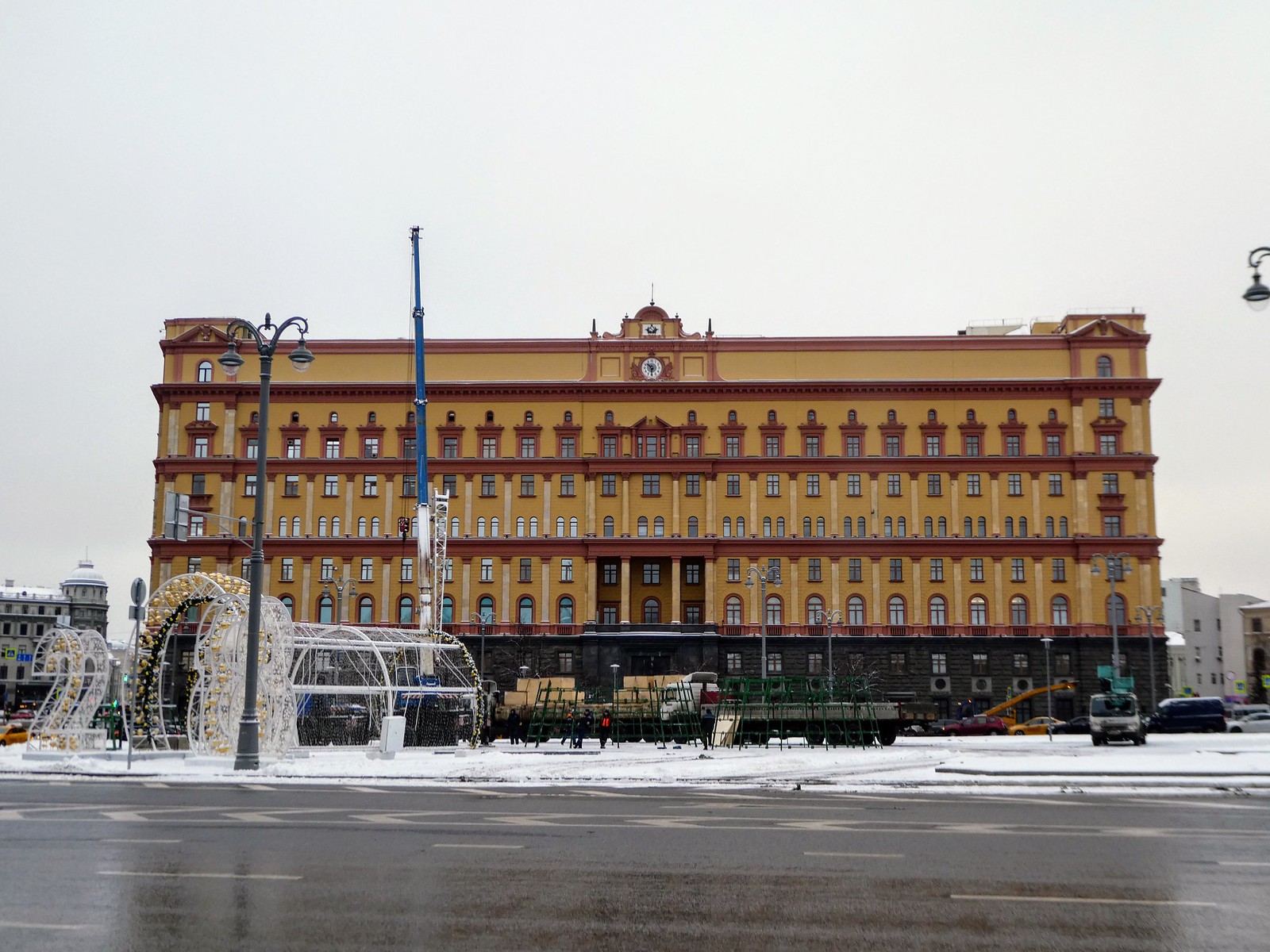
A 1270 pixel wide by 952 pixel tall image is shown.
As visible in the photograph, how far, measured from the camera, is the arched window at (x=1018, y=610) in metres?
87.9

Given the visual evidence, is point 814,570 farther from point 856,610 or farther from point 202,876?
point 202,876

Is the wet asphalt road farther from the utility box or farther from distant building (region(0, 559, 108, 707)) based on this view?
distant building (region(0, 559, 108, 707))

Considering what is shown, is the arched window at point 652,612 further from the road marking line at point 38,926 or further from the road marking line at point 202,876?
the road marking line at point 38,926

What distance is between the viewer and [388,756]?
112ft

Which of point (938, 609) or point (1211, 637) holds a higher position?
point (938, 609)

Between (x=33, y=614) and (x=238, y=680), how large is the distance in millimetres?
148962

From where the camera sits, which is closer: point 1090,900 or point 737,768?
point 1090,900

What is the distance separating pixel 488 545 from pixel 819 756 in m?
58.2

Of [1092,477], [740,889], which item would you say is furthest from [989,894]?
[1092,477]

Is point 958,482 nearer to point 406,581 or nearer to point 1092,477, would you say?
point 1092,477

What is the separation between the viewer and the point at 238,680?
32906mm

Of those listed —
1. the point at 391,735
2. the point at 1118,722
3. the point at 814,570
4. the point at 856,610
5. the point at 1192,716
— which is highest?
the point at 814,570

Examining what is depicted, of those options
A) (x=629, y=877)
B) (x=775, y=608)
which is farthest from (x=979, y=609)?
(x=629, y=877)

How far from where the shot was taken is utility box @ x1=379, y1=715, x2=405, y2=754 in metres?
34.4
